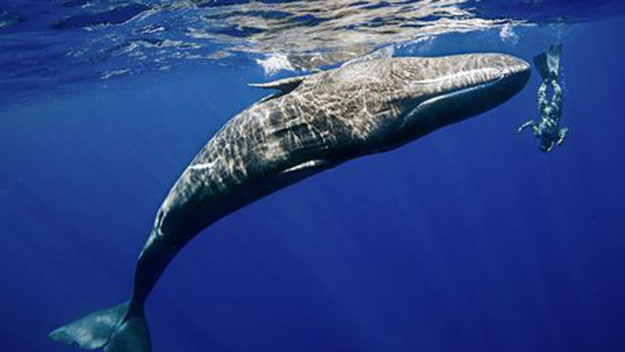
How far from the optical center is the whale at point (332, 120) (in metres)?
4.22

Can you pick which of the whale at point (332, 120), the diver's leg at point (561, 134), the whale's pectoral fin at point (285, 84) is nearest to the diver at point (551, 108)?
the diver's leg at point (561, 134)

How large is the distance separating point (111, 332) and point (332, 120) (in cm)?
564

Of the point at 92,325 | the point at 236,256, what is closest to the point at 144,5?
the point at 92,325

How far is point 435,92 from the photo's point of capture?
425 cm

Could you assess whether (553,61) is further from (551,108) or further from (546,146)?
(546,146)

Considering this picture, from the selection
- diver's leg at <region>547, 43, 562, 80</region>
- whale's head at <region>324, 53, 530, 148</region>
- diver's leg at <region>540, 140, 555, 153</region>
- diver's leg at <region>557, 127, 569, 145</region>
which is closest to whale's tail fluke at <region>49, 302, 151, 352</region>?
whale's head at <region>324, 53, 530, 148</region>

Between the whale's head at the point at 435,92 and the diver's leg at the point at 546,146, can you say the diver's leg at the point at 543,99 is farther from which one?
the whale's head at the point at 435,92

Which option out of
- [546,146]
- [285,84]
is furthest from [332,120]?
[546,146]

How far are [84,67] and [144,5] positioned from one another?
42.1 ft

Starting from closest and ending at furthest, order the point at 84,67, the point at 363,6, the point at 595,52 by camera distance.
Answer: the point at 363,6 < the point at 84,67 < the point at 595,52

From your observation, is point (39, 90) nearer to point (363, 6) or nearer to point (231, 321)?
point (363, 6)

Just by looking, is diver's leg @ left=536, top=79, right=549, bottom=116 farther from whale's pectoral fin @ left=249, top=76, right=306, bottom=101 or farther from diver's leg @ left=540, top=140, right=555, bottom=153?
whale's pectoral fin @ left=249, top=76, right=306, bottom=101

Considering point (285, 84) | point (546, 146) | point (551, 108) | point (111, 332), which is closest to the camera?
point (285, 84)

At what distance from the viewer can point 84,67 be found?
2539cm
